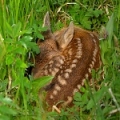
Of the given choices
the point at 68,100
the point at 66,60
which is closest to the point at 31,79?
the point at 68,100

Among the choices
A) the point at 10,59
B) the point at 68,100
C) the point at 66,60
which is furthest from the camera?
the point at 66,60

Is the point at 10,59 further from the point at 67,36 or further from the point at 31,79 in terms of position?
the point at 67,36

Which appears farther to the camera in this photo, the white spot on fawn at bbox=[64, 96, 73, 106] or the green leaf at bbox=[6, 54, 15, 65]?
the white spot on fawn at bbox=[64, 96, 73, 106]

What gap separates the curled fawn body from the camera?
13.7ft

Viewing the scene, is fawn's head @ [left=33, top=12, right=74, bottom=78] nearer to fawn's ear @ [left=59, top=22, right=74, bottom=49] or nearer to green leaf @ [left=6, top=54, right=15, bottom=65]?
fawn's ear @ [left=59, top=22, right=74, bottom=49]

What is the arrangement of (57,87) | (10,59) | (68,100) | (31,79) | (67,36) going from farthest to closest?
(67,36)
(57,87)
(68,100)
(10,59)
(31,79)

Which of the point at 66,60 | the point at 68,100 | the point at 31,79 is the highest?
the point at 31,79

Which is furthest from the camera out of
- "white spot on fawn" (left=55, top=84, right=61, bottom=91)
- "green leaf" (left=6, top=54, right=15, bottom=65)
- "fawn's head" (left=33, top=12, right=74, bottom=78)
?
"fawn's head" (left=33, top=12, right=74, bottom=78)

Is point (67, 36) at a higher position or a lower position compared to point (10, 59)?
lower

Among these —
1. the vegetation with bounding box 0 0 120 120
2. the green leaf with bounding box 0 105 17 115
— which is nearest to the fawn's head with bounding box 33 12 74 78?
the vegetation with bounding box 0 0 120 120

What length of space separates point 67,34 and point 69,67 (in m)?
0.66

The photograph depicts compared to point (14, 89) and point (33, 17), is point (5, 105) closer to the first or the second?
point (14, 89)

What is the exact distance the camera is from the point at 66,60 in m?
4.58

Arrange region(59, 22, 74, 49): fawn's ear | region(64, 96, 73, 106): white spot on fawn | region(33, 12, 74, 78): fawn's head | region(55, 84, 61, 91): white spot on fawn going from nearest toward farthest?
1. region(64, 96, 73, 106): white spot on fawn
2. region(55, 84, 61, 91): white spot on fawn
3. region(33, 12, 74, 78): fawn's head
4. region(59, 22, 74, 49): fawn's ear
